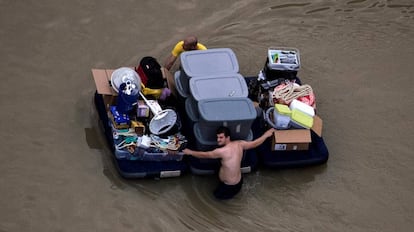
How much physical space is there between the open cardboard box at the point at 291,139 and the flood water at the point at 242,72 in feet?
0.92

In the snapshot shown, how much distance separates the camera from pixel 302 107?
7.54 metres

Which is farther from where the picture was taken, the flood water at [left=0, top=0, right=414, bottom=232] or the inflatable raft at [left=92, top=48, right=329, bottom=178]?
the inflatable raft at [left=92, top=48, right=329, bottom=178]

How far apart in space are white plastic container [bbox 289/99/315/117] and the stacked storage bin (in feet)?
1.95

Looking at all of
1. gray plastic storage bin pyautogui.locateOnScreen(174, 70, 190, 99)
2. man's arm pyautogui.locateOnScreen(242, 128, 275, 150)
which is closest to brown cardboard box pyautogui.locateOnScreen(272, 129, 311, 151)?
man's arm pyautogui.locateOnScreen(242, 128, 275, 150)

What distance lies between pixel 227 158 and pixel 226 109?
509 millimetres

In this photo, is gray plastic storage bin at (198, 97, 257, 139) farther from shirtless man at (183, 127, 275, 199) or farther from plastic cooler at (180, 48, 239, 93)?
plastic cooler at (180, 48, 239, 93)

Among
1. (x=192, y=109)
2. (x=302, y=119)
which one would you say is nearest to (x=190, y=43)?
(x=192, y=109)

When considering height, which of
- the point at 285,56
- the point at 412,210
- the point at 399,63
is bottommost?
the point at 412,210

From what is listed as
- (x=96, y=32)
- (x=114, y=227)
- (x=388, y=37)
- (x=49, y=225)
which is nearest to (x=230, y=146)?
(x=114, y=227)

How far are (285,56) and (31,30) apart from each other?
10.7 ft

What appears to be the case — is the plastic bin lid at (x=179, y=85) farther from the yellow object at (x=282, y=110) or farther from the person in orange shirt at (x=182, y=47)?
the yellow object at (x=282, y=110)

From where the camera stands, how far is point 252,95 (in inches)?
316

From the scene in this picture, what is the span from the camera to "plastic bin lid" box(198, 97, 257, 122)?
6.91 meters

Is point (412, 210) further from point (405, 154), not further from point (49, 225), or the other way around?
point (49, 225)
